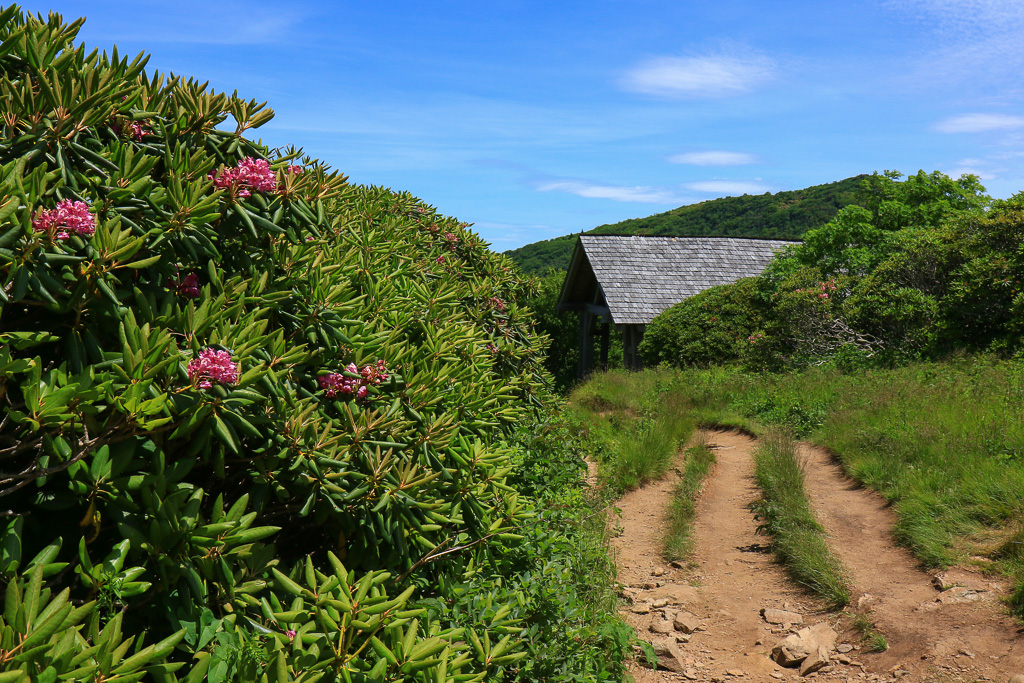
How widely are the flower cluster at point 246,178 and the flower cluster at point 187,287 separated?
0.37m

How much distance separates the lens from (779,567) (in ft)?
20.4

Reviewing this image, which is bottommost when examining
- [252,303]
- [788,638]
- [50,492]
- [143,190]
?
[788,638]

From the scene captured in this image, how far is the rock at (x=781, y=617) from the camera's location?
5281 millimetres

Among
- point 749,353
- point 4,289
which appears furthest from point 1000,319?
point 4,289

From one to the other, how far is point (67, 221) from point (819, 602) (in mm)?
5588

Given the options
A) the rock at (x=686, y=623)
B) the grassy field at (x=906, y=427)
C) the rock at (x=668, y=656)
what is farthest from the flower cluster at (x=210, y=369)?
the grassy field at (x=906, y=427)

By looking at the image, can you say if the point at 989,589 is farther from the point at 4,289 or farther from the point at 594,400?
the point at 594,400

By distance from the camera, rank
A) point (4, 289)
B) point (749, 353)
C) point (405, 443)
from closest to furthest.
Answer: point (4, 289), point (405, 443), point (749, 353)

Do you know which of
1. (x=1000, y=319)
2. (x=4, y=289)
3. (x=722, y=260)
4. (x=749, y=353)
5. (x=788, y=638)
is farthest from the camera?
(x=722, y=260)

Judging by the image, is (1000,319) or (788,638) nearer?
(788,638)

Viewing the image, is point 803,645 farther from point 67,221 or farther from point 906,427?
point 67,221

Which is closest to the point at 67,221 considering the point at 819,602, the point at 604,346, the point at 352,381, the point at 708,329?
the point at 352,381

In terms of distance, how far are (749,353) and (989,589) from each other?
12.8m

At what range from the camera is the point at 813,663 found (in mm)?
4621
